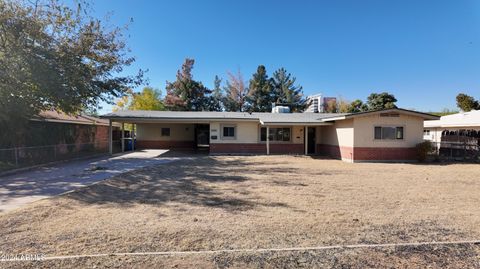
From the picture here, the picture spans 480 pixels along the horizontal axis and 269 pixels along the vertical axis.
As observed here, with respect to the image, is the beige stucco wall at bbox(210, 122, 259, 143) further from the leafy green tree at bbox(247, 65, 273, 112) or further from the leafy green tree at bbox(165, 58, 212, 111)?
the leafy green tree at bbox(247, 65, 273, 112)

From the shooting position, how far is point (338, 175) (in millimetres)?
11047

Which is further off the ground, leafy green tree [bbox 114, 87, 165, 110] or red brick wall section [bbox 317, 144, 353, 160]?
leafy green tree [bbox 114, 87, 165, 110]

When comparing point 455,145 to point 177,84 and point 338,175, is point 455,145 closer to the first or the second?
point 338,175

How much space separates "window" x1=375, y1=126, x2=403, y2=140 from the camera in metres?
16.0

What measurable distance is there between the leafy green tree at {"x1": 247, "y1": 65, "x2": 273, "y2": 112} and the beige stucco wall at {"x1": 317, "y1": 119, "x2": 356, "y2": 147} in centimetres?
2325

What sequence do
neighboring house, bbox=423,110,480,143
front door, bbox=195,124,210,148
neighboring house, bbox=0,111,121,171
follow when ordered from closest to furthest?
neighboring house, bbox=0,111,121,171 → neighboring house, bbox=423,110,480,143 → front door, bbox=195,124,210,148

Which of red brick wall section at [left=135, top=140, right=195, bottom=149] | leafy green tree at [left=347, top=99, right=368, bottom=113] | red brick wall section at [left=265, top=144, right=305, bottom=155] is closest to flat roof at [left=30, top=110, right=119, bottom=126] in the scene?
red brick wall section at [left=135, top=140, right=195, bottom=149]

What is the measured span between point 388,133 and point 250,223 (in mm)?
13753

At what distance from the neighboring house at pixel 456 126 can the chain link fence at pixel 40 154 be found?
22.5 meters

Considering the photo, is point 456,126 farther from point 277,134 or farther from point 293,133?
point 277,134

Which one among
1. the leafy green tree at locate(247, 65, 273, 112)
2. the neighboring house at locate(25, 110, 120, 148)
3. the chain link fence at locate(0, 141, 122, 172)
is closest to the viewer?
the chain link fence at locate(0, 141, 122, 172)

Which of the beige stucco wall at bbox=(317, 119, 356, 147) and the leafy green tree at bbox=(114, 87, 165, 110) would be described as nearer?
the beige stucco wall at bbox=(317, 119, 356, 147)

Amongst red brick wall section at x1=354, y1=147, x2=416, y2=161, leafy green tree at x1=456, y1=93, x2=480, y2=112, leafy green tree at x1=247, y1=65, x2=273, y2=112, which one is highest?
leafy green tree at x1=247, y1=65, x2=273, y2=112

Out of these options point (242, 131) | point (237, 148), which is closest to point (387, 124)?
point (242, 131)
